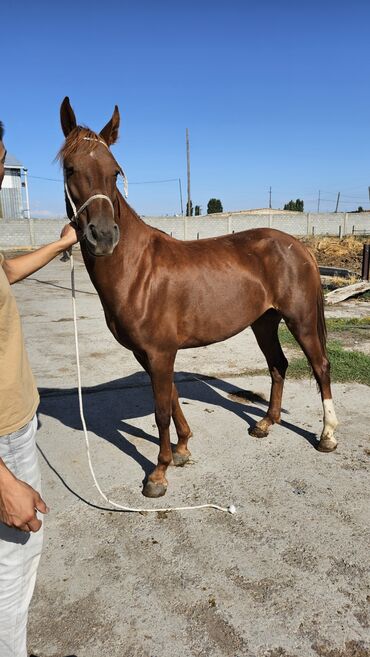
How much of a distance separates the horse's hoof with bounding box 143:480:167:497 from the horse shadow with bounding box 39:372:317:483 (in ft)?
1.16

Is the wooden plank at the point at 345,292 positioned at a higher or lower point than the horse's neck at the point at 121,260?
lower

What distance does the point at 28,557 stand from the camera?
1.51 metres

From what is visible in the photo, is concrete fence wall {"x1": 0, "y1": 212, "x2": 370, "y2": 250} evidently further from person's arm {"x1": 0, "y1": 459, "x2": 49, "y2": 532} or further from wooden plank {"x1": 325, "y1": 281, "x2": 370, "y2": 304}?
person's arm {"x1": 0, "y1": 459, "x2": 49, "y2": 532}

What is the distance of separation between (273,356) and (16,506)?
3.18 m

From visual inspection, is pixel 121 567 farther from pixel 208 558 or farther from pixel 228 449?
pixel 228 449

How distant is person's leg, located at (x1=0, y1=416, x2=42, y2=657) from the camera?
141 centimetres

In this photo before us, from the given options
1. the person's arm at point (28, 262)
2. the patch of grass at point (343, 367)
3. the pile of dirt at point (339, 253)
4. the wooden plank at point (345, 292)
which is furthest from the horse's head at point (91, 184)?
the pile of dirt at point (339, 253)

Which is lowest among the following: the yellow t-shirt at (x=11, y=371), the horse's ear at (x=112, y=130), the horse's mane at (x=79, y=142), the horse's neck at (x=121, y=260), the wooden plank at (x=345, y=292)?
the wooden plank at (x=345, y=292)

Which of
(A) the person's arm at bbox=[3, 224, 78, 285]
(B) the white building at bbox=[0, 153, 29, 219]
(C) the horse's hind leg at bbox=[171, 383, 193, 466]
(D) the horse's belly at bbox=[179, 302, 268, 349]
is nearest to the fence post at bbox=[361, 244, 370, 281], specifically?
(D) the horse's belly at bbox=[179, 302, 268, 349]

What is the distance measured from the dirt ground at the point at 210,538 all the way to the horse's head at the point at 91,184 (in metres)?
1.69

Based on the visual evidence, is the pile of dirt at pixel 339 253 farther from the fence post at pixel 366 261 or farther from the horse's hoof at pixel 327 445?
the horse's hoof at pixel 327 445

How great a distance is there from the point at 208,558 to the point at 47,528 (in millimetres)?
1003

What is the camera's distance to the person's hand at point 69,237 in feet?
7.53

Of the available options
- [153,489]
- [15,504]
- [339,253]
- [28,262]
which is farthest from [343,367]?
[339,253]
